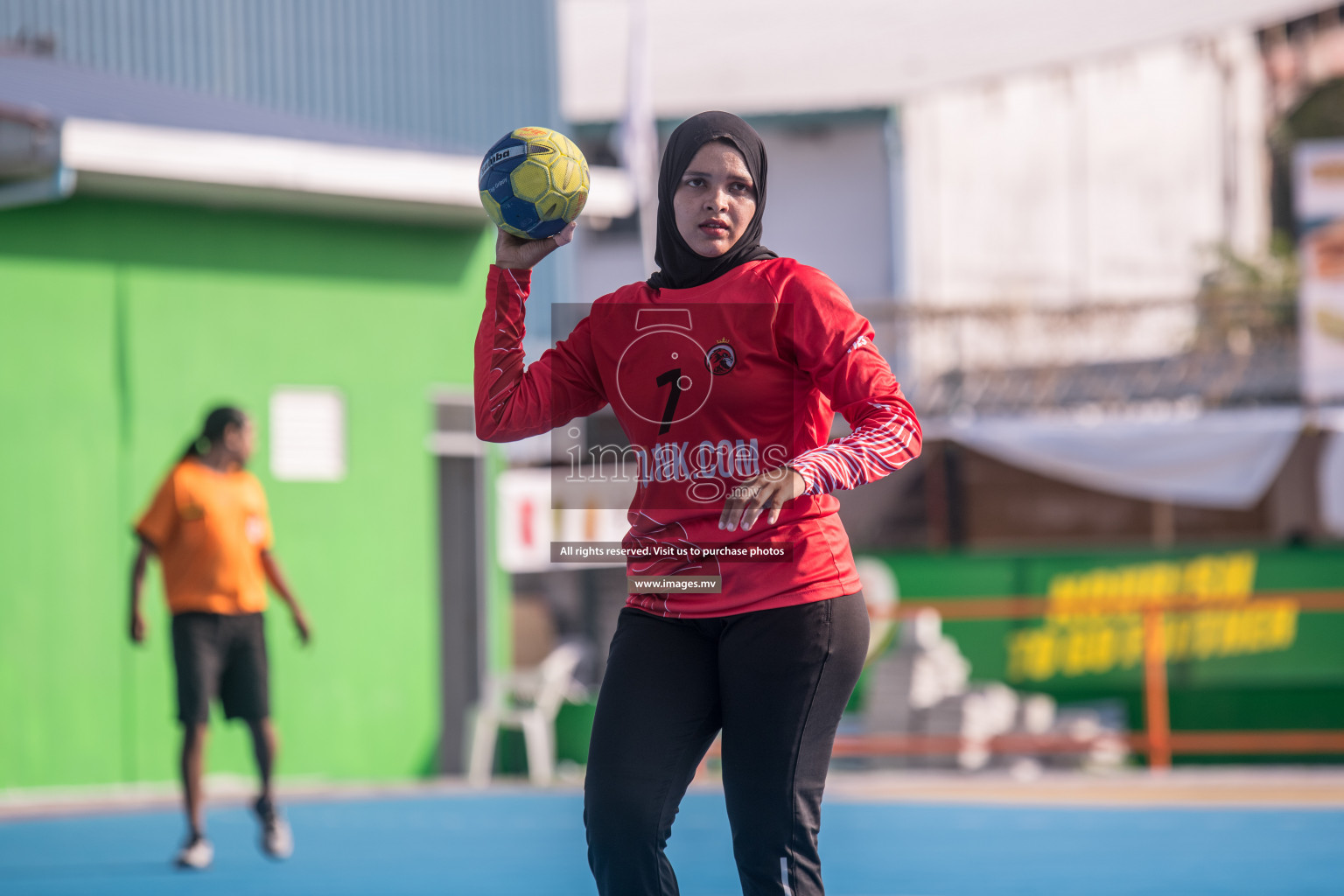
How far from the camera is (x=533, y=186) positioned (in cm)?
365

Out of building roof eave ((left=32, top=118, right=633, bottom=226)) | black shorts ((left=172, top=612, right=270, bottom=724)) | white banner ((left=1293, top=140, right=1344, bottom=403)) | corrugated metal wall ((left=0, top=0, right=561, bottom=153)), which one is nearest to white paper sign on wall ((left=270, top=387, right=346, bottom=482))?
building roof eave ((left=32, top=118, right=633, bottom=226))

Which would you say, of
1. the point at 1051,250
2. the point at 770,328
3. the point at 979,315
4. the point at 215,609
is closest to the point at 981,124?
the point at 1051,250

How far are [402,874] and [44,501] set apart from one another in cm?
462

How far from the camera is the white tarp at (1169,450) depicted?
16.7 meters

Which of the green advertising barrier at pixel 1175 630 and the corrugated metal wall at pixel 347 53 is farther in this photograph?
the corrugated metal wall at pixel 347 53

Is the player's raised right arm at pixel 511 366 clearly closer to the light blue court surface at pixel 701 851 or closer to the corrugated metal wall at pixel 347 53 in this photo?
the light blue court surface at pixel 701 851

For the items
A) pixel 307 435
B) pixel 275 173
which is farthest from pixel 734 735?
pixel 307 435

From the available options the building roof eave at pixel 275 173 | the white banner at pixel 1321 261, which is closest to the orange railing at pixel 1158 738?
the white banner at pixel 1321 261

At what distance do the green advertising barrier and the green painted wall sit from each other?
4.07 meters

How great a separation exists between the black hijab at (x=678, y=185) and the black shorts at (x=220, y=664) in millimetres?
4940

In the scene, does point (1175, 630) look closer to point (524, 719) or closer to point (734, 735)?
point (524, 719)

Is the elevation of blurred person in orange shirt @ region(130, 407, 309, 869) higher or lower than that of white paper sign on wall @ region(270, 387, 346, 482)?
lower

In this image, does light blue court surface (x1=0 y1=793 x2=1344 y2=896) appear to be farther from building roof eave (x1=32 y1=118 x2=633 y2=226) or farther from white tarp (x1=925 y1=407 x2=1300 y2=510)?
white tarp (x1=925 y1=407 x2=1300 y2=510)

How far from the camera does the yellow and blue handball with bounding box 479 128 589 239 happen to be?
12.0 feet
